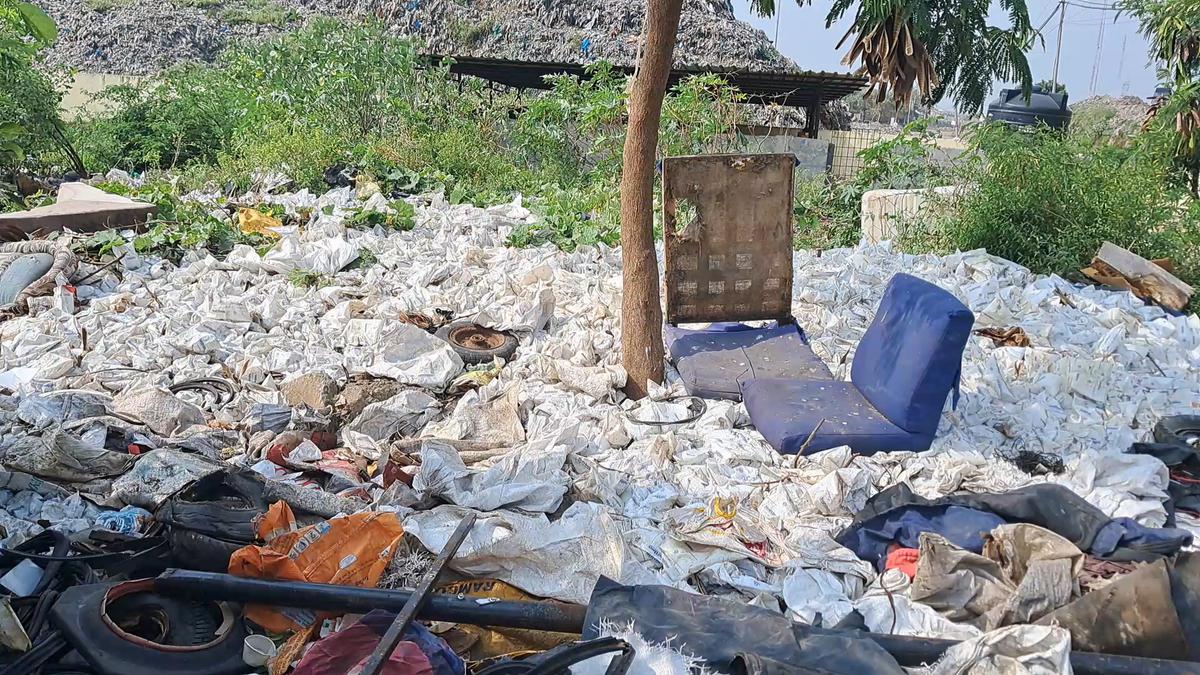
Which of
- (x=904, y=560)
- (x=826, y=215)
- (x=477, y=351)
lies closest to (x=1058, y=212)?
(x=826, y=215)

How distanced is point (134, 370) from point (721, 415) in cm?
307

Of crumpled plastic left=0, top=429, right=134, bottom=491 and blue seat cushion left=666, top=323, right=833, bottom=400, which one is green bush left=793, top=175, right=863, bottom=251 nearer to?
blue seat cushion left=666, top=323, right=833, bottom=400

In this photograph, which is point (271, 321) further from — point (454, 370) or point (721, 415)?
point (721, 415)

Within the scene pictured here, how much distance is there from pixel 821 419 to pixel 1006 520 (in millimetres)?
943

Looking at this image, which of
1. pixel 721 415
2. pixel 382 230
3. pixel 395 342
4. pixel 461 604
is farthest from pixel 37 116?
pixel 461 604

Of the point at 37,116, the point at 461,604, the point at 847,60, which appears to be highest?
the point at 847,60

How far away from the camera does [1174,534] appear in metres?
2.93

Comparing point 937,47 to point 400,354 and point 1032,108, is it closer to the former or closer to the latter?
point 1032,108

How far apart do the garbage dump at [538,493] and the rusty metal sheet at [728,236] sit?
47 cm

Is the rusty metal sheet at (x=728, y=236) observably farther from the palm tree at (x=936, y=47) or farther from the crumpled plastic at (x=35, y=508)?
the palm tree at (x=936, y=47)

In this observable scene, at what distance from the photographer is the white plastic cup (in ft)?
7.69

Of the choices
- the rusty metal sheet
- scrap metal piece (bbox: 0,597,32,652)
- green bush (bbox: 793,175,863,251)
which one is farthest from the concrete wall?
scrap metal piece (bbox: 0,597,32,652)

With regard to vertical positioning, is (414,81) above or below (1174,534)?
above

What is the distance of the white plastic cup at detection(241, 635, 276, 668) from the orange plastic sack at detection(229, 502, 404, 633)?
96mm
